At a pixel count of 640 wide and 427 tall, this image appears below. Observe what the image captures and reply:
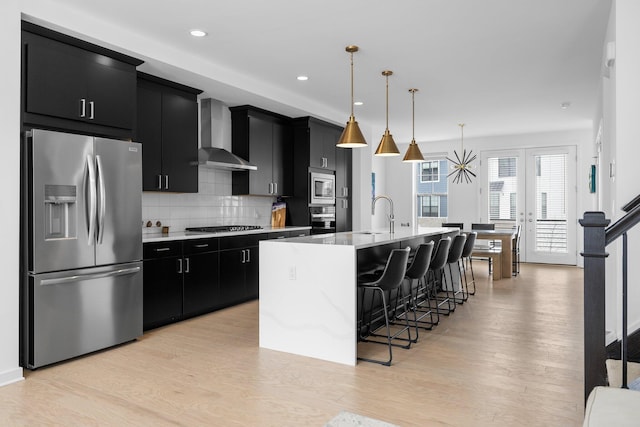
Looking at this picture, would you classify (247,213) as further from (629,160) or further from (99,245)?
(629,160)

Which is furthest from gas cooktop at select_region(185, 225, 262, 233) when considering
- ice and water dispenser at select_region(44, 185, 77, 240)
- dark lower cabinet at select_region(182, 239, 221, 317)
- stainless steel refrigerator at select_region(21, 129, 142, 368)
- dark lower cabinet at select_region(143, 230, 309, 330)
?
ice and water dispenser at select_region(44, 185, 77, 240)

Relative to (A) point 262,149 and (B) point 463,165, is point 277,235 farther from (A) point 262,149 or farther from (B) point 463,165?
(B) point 463,165

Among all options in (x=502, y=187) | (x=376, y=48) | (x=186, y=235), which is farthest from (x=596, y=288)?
(x=502, y=187)

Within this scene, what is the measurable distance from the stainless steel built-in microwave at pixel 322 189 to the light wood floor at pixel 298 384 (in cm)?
280

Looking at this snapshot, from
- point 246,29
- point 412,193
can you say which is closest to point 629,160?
point 246,29

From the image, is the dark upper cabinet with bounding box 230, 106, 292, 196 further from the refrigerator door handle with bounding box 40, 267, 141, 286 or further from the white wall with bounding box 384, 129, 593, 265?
the white wall with bounding box 384, 129, 593, 265

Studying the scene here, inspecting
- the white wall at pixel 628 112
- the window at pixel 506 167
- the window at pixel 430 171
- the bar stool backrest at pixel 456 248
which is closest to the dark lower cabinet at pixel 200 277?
the bar stool backrest at pixel 456 248

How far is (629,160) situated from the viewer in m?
3.02

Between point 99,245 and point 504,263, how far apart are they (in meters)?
6.18

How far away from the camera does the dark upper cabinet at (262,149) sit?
6.01 metres

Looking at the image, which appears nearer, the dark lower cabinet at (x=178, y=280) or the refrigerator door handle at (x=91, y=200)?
the refrigerator door handle at (x=91, y=200)

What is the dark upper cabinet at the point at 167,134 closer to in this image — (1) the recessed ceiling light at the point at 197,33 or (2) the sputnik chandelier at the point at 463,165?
(1) the recessed ceiling light at the point at 197,33

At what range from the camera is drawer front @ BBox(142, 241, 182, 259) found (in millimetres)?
4230

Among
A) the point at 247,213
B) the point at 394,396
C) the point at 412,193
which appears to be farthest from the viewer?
the point at 412,193
